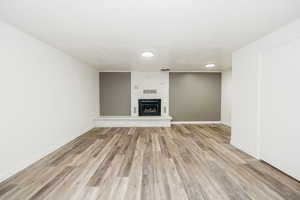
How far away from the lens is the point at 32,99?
250 cm

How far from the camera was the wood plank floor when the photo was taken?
1.74 meters

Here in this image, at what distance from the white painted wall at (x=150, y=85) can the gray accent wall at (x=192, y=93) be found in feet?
0.88

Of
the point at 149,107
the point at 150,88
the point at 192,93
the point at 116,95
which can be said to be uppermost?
the point at 150,88

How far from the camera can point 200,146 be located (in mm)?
3424

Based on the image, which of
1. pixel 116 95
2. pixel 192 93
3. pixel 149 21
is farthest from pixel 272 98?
pixel 116 95

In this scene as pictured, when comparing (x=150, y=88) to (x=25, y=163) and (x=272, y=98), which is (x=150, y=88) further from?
(x=25, y=163)

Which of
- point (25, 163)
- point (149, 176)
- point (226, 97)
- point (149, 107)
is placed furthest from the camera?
point (149, 107)

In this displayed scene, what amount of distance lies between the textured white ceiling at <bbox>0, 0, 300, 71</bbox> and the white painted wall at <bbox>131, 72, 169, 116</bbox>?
10.2 feet

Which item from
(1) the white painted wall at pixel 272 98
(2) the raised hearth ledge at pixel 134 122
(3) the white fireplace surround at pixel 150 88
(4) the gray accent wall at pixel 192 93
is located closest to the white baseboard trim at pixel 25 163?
(2) the raised hearth ledge at pixel 134 122

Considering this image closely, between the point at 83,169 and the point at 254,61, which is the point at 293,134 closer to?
the point at 254,61

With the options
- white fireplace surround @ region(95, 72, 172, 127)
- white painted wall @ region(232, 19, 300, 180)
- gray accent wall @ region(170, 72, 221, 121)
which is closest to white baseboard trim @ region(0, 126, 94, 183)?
white fireplace surround @ region(95, 72, 172, 127)

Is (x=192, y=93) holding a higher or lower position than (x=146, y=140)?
higher

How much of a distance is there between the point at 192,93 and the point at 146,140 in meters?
3.29

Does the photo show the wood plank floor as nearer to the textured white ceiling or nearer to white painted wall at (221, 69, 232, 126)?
the textured white ceiling
